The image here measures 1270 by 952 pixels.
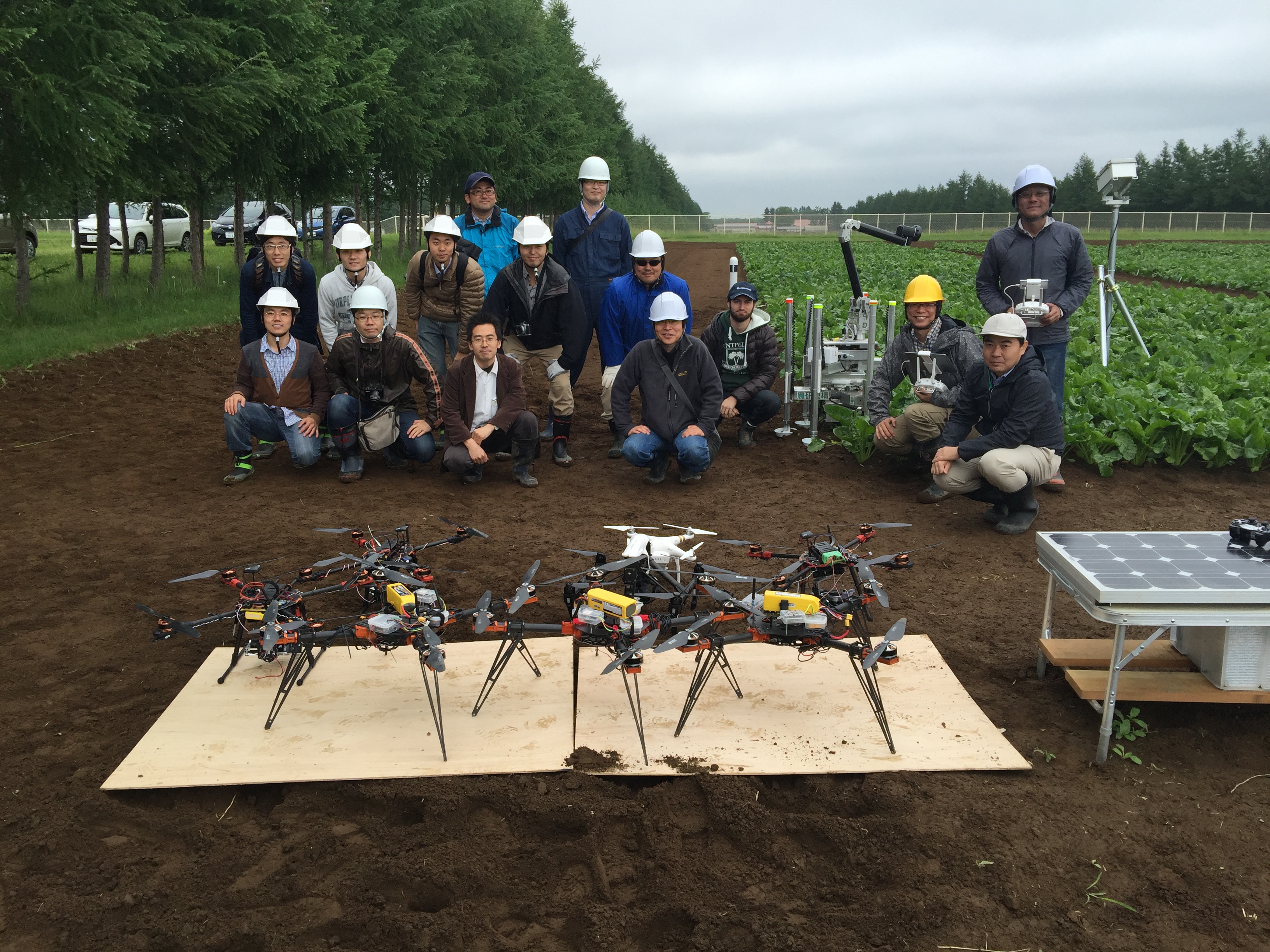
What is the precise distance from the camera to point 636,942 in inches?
121

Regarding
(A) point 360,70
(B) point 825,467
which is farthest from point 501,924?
(A) point 360,70

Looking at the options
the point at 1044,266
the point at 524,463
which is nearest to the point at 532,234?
the point at 524,463

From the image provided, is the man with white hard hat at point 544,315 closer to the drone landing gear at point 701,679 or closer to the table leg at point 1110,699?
the drone landing gear at point 701,679

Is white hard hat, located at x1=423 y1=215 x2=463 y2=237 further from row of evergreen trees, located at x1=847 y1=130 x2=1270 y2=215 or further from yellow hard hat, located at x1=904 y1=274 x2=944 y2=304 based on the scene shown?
row of evergreen trees, located at x1=847 y1=130 x2=1270 y2=215

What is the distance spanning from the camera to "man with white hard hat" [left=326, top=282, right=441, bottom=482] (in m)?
7.59

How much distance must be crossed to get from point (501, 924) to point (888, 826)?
1.42 m

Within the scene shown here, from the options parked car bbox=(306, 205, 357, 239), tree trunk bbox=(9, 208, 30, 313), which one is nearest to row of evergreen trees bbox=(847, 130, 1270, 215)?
parked car bbox=(306, 205, 357, 239)

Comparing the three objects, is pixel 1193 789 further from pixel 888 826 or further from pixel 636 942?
pixel 636 942

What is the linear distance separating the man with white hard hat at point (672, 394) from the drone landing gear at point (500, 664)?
3149mm

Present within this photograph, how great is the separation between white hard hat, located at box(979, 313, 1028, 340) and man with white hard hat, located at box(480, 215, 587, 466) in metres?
3.48

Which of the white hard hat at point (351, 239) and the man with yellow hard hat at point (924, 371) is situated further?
the white hard hat at point (351, 239)

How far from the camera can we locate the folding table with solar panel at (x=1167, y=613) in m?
3.69


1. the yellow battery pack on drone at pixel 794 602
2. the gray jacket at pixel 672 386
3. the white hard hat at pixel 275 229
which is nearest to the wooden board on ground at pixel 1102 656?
the yellow battery pack on drone at pixel 794 602

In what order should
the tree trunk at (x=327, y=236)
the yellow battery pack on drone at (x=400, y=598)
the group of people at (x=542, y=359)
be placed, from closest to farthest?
the yellow battery pack on drone at (x=400, y=598) → the group of people at (x=542, y=359) → the tree trunk at (x=327, y=236)
